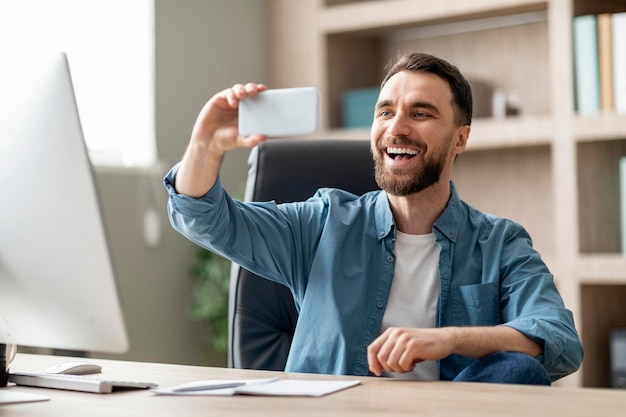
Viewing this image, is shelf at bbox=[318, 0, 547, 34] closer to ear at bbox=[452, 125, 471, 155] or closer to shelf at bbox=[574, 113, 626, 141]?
shelf at bbox=[574, 113, 626, 141]

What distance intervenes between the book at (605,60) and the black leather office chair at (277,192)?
140 centimetres

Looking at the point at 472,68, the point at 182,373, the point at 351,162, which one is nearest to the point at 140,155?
the point at 472,68

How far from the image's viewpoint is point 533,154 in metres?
3.53

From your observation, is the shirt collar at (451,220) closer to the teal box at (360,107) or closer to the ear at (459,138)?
the ear at (459,138)

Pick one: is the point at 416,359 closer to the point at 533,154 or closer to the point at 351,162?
the point at 351,162

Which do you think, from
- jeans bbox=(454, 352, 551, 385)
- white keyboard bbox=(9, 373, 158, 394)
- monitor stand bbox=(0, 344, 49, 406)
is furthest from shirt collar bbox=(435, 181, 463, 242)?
monitor stand bbox=(0, 344, 49, 406)

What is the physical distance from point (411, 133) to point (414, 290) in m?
0.32

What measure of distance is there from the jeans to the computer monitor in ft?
1.66

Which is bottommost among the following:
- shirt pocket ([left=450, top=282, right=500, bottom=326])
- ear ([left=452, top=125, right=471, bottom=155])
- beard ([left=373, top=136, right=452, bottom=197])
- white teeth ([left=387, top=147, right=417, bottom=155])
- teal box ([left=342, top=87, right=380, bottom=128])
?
shirt pocket ([left=450, top=282, right=500, bottom=326])

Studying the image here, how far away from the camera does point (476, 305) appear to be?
173 cm

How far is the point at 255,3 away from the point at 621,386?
2.08m

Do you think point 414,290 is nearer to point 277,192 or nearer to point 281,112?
point 277,192

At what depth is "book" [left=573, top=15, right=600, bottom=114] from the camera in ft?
10.2

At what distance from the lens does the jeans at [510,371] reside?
1251mm
